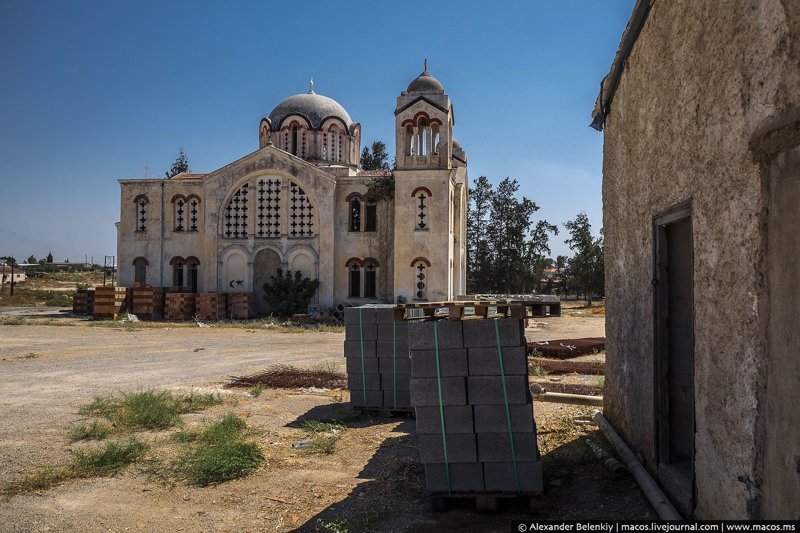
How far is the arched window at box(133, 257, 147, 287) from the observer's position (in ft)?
97.3

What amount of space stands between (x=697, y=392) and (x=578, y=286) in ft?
146

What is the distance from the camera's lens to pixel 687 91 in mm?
4328

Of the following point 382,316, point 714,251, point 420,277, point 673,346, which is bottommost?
point 673,346

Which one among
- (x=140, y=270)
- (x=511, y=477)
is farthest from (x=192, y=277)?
(x=511, y=477)

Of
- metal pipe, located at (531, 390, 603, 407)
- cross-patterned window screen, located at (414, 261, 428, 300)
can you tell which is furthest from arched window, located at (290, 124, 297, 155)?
metal pipe, located at (531, 390, 603, 407)

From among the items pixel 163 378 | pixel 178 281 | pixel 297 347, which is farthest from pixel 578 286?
pixel 163 378

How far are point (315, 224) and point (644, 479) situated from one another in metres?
24.4

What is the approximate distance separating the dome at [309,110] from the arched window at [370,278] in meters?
9.10

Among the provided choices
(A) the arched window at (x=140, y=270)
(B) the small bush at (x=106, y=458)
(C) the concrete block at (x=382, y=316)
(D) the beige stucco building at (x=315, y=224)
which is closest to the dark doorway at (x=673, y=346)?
(C) the concrete block at (x=382, y=316)

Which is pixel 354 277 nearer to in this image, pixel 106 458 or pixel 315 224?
pixel 315 224

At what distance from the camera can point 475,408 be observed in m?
4.95

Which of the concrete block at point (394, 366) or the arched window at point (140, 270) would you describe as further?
the arched window at point (140, 270)

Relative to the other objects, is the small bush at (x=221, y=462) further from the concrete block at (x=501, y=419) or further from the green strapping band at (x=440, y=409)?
the concrete block at (x=501, y=419)

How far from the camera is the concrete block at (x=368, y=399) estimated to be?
28.3 ft
